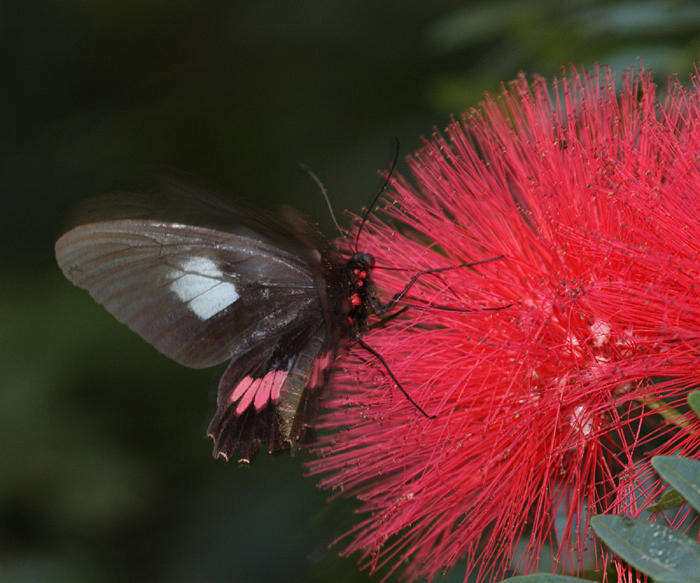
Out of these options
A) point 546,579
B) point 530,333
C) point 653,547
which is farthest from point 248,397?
point 653,547

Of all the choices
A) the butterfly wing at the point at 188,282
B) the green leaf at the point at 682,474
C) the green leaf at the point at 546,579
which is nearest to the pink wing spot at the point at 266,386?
the butterfly wing at the point at 188,282

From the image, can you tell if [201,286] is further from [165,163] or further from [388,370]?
[165,163]

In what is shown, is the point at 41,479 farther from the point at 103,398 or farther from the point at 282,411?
the point at 282,411

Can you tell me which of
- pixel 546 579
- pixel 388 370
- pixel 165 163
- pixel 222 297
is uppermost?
pixel 165 163

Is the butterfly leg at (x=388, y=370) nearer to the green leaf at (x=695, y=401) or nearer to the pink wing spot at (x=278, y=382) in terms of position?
the pink wing spot at (x=278, y=382)

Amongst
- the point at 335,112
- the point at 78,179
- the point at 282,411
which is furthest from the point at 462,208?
the point at 78,179
